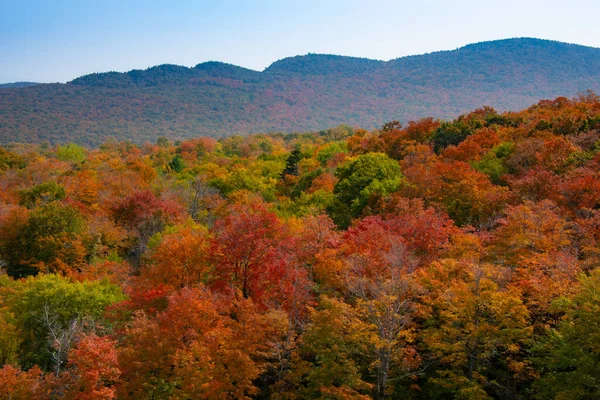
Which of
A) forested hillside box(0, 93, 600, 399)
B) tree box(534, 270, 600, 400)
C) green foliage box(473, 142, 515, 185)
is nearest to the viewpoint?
tree box(534, 270, 600, 400)

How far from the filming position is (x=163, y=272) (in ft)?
97.1

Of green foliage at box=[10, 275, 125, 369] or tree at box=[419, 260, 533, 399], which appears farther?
green foliage at box=[10, 275, 125, 369]

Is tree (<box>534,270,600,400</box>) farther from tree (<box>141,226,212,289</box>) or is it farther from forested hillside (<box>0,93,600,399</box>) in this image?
tree (<box>141,226,212,289</box>)

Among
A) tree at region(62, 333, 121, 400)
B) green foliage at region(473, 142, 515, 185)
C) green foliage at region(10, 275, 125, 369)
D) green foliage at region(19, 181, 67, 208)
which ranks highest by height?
green foliage at region(473, 142, 515, 185)

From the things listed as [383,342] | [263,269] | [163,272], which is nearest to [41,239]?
[163,272]

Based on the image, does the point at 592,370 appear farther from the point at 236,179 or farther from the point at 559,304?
the point at 236,179

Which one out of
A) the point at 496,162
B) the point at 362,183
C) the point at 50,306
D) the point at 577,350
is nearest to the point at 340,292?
the point at 577,350

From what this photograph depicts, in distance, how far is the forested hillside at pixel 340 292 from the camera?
1984 centimetres

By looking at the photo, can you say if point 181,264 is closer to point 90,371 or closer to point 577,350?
point 90,371

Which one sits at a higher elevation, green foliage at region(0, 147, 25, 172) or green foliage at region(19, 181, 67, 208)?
green foliage at region(0, 147, 25, 172)

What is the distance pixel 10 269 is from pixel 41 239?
14.7ft

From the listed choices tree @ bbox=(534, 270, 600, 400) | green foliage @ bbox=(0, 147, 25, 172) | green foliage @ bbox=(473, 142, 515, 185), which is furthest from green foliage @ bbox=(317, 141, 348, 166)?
tree @ bbox=(534, 270, 600, 400)

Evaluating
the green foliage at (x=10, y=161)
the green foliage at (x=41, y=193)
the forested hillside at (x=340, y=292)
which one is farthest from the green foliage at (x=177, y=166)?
the forested hillside at (x=340, y=292)

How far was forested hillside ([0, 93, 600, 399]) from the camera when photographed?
1984cm
